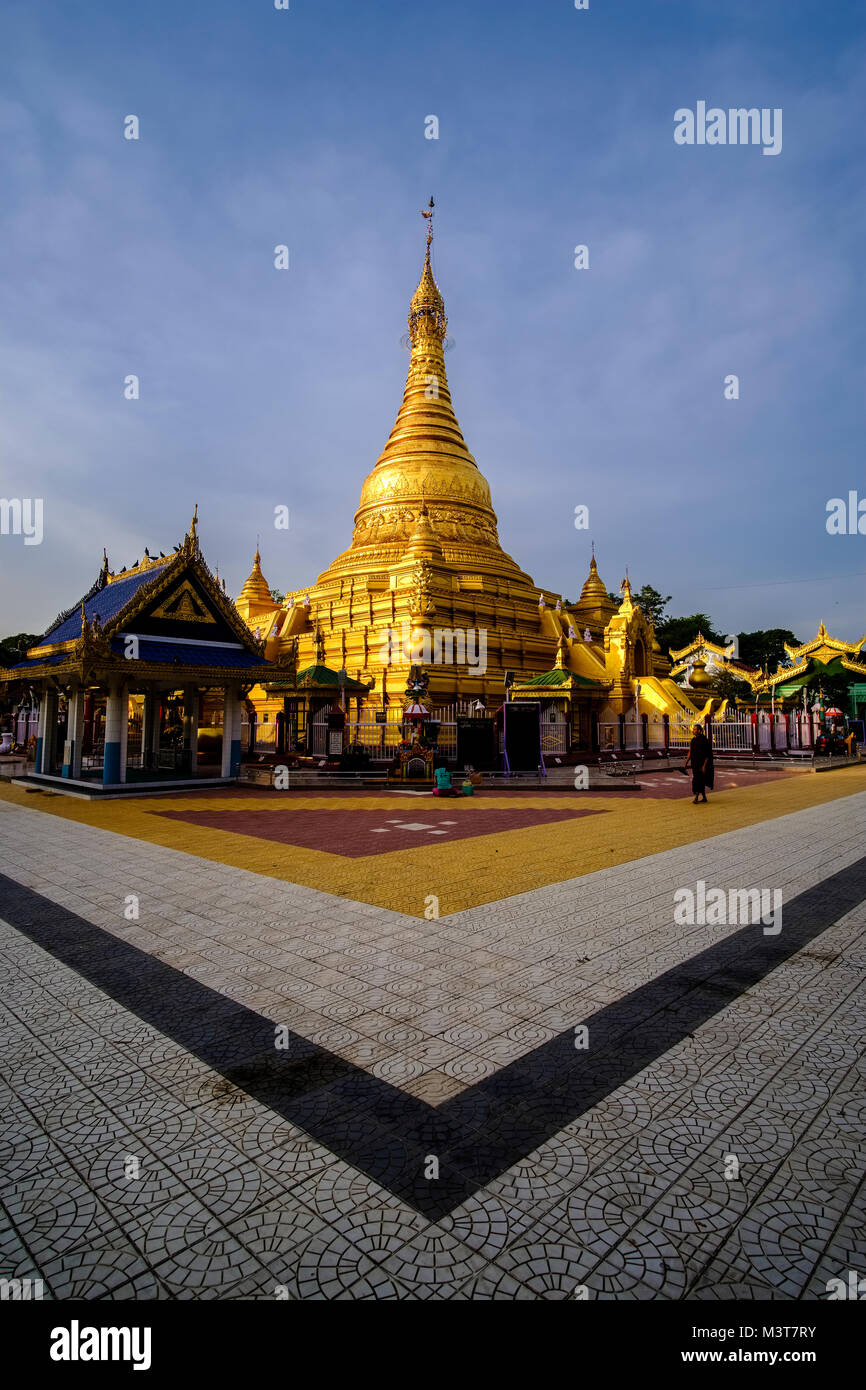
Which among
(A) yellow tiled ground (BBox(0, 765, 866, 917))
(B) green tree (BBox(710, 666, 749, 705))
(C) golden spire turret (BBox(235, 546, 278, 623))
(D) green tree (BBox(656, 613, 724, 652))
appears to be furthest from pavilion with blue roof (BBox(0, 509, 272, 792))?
(D) green tree (BBox(656, 613, 724, 652))

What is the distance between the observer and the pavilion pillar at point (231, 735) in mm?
19422

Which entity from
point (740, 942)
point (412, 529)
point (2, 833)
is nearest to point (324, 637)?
point (412, 529)

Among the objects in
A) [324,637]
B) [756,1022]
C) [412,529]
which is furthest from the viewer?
[412,529]

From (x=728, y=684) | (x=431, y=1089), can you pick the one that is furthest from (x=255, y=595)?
(x=431, y=1089)

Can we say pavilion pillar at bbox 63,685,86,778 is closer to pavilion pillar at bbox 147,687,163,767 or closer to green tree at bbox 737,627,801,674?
pavilion pillar at bbox 147,687,163,767

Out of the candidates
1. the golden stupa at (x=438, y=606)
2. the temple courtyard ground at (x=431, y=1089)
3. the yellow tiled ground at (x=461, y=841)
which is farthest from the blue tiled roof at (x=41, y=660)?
the temple courtyard ground at (x=431, y=1089)

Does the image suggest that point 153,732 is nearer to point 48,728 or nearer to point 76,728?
point 48,728

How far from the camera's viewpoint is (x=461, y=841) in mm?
9906

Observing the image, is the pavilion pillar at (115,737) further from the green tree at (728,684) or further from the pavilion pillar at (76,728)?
the green tree at (728,684)

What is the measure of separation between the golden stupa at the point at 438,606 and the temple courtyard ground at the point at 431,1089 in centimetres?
Result: 1920

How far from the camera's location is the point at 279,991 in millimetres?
4406

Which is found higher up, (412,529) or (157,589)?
(412,529)

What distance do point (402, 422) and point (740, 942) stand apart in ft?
126
